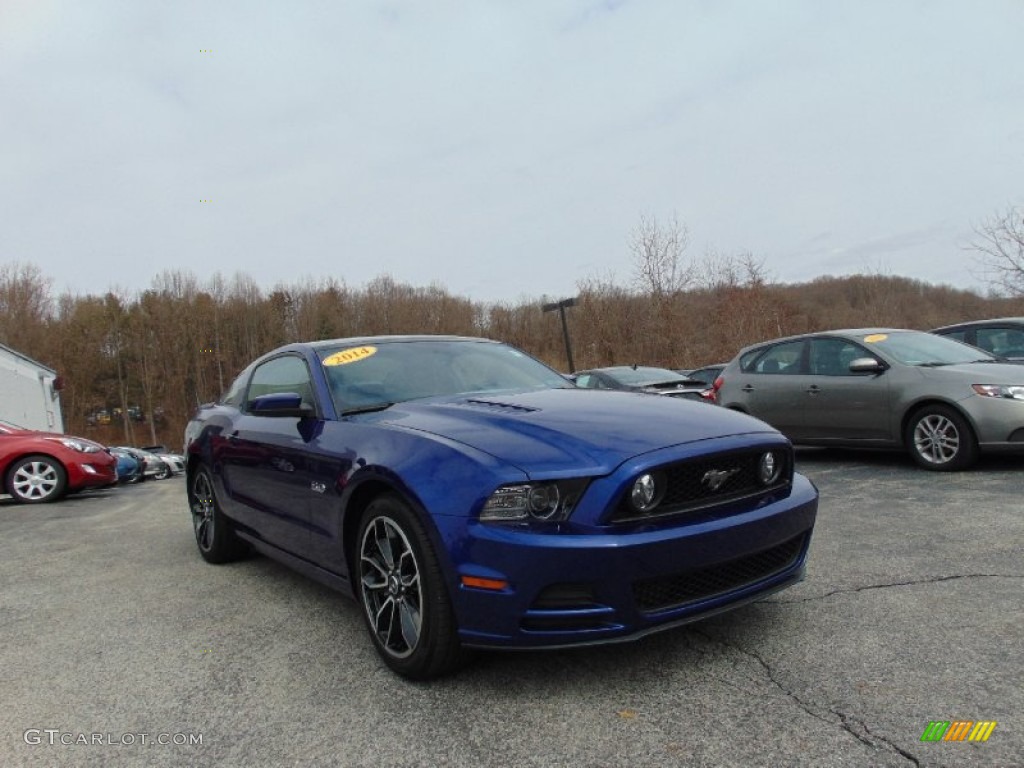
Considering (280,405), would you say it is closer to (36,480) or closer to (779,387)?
(779,387)

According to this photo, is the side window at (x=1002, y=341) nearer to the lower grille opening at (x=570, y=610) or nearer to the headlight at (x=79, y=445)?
the lower grille opening at (x=570, y=610)

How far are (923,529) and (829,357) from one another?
11.7 ft

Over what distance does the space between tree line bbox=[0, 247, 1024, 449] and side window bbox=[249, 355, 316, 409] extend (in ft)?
91.2

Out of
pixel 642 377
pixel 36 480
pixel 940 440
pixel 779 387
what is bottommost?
pixel 940 440

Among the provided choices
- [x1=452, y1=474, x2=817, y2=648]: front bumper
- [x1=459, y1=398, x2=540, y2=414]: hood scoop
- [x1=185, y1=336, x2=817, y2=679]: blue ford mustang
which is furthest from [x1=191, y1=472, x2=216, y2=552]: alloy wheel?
[x1=452, y1=474, x2=817, y2=648]: front bumper

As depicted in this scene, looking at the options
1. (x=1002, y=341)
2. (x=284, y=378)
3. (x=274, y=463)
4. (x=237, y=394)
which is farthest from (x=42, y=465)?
(x=1002, y=341)

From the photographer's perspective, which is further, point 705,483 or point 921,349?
point 921,349

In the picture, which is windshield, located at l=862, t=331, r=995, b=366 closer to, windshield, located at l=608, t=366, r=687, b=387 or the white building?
windshield, located at l=608, t=366, r=687, b=387

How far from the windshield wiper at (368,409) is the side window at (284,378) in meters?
0.27

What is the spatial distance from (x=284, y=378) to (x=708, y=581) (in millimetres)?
2802

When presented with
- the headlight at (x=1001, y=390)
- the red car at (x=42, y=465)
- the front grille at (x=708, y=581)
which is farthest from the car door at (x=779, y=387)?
the red car at (x=42, y=465)

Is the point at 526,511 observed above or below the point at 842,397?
above

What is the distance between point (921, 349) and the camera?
7.36 m

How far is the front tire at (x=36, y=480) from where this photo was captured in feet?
31.9
